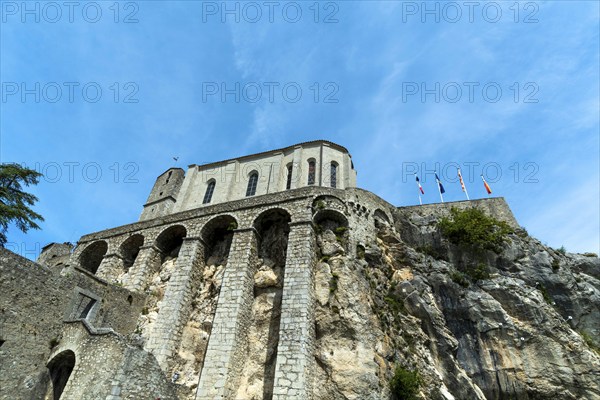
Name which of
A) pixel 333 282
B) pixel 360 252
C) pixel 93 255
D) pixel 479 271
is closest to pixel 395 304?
pixel 360 252

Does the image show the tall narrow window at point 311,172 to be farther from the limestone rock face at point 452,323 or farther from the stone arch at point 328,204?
the limestone rock face at point 452,323

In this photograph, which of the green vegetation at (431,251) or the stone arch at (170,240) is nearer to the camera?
the green vegetation at (431,251)

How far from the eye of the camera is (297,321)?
14.1 m

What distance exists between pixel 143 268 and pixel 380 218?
43.6 feet

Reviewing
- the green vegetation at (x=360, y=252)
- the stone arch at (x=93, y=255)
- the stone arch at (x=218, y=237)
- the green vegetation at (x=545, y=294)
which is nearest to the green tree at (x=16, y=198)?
the stone arch at (x=93, y=255)

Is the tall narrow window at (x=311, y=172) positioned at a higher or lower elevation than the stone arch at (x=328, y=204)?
higher

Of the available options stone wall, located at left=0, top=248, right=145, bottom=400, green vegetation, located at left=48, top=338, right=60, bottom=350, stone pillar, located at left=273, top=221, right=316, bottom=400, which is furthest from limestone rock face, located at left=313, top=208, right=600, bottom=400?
green vegetation, located at left=48, top=338, right=60, bottom=350

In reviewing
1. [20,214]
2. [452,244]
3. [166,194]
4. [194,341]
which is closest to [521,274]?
[452,244]

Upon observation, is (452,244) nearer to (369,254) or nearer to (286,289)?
(369,254)

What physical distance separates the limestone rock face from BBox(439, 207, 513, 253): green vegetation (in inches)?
26.2

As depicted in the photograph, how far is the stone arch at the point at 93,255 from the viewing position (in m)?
22.5

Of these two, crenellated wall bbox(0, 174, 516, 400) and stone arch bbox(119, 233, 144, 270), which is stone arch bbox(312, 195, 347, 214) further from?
stone arch bbox(119, 233, 144, 270)

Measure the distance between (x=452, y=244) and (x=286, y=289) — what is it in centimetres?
1098

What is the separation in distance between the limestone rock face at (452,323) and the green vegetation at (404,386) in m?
0.31
